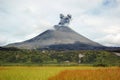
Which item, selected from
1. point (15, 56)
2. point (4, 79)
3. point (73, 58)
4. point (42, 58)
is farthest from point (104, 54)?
point (4, 79)

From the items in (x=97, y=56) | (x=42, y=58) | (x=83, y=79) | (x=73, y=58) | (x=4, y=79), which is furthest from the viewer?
(x=73, y=58)

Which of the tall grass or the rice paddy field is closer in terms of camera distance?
the tall grass

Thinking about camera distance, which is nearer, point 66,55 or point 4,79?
point 4,79

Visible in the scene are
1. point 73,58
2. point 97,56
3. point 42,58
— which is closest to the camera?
point 42,58

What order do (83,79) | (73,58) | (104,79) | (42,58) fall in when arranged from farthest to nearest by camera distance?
(73,58) < (42,58) < (83,79) < (104,79)

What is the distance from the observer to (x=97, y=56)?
165m

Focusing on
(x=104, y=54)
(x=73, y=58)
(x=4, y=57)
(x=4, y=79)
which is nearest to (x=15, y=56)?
(x=4, y=57)

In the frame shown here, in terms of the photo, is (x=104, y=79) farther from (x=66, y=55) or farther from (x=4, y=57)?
(x=66, y=55)

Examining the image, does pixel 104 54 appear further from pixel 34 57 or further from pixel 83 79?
pixel 83 79

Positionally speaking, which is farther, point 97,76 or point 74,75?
point 74,75

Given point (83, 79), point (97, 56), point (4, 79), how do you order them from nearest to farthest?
point (83, 79)
point (4, 79)
point (97, 56)

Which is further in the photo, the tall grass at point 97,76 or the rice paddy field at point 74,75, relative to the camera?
the rice paddy field at point 74,75

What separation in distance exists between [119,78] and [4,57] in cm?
14821

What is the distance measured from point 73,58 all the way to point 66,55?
37.2 feet
